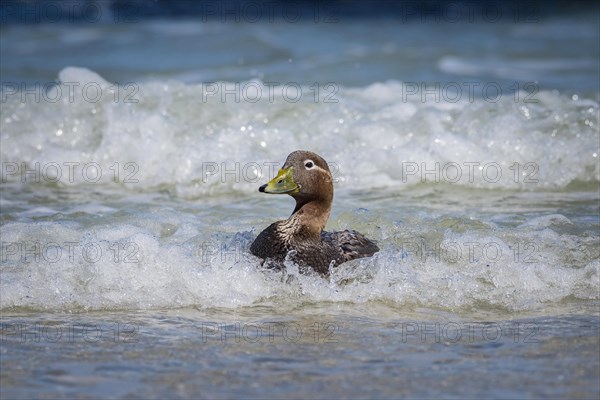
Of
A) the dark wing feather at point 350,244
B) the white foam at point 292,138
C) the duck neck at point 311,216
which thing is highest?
the white foam at point 292,138

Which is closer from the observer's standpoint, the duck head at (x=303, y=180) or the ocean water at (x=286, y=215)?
the ocean water at (x=286, y=215)

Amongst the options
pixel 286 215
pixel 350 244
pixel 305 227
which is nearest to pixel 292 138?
pixel 286 215

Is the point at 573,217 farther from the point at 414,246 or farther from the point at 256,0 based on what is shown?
the point at 256,0

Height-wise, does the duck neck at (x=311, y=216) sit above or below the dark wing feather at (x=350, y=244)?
above

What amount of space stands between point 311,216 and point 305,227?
0.10 meters

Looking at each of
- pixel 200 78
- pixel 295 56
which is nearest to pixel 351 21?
pixel 295 56

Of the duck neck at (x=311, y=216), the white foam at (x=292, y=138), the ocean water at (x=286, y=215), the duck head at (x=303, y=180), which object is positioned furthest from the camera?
the white foam at (x=292, y=138)

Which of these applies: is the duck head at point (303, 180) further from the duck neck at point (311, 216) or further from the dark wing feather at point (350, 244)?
the dark wing feather at point (350, 244)

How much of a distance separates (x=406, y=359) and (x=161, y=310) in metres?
1.71

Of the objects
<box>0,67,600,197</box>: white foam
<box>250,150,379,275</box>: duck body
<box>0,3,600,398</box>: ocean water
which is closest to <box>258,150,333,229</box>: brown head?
→ <box>250,150,379,275</box>: duck body

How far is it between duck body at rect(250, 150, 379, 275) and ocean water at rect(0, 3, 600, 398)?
0.12 m

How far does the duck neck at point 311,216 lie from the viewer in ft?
22.0

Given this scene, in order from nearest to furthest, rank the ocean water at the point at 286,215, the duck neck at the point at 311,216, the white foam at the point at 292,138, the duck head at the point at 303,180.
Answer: the ocean water at the point at 286,215, the duck head at the point at 303,180, the duck neck at the point at 311,216, the white foam at the point at 292,138

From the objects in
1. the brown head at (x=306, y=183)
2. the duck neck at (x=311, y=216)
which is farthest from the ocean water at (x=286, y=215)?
the brown head at (x=306, y=183)
